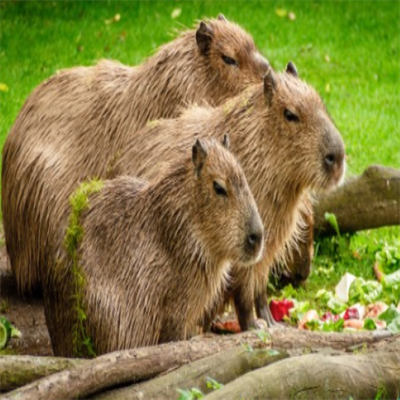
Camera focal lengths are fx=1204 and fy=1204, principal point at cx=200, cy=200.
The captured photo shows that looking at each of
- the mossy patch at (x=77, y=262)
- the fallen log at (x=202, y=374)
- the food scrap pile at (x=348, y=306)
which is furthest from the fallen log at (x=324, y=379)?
the food scrap pile at (x=348, y=306)

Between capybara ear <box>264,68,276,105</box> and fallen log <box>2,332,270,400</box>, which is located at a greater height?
capybara ear <box>264,68,276,105</box>

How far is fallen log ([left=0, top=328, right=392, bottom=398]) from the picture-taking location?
450 cm

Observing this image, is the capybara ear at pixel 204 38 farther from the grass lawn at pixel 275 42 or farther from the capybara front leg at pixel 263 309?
the grass lawn at pixel 275 42

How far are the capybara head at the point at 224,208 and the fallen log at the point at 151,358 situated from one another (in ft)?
1.47

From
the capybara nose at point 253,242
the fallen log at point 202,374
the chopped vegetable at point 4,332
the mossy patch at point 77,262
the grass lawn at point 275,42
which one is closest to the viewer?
the fallen log at point 202,374

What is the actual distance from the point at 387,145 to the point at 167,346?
5.72 m

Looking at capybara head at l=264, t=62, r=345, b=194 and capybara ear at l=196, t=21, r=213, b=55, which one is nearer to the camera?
capybara head at l=264, t=62, r=345, b=194

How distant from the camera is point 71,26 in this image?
13.1 meters

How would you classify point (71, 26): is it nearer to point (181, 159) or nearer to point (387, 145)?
point (387, 145)

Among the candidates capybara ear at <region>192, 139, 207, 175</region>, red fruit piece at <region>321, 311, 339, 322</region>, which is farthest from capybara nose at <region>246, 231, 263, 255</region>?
red fruit piece at <region>321, 311, 339, 322</region>

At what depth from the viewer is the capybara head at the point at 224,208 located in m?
5.36

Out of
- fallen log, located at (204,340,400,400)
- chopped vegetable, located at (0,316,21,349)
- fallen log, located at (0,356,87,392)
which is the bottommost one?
chopped vegetable, located at (0,316,21,349)

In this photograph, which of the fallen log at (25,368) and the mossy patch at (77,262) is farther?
the mossy patch at (77,262)

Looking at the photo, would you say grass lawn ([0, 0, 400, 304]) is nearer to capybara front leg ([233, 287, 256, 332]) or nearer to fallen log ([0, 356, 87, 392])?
capybara front leg ([233, 287, 256, 332])
